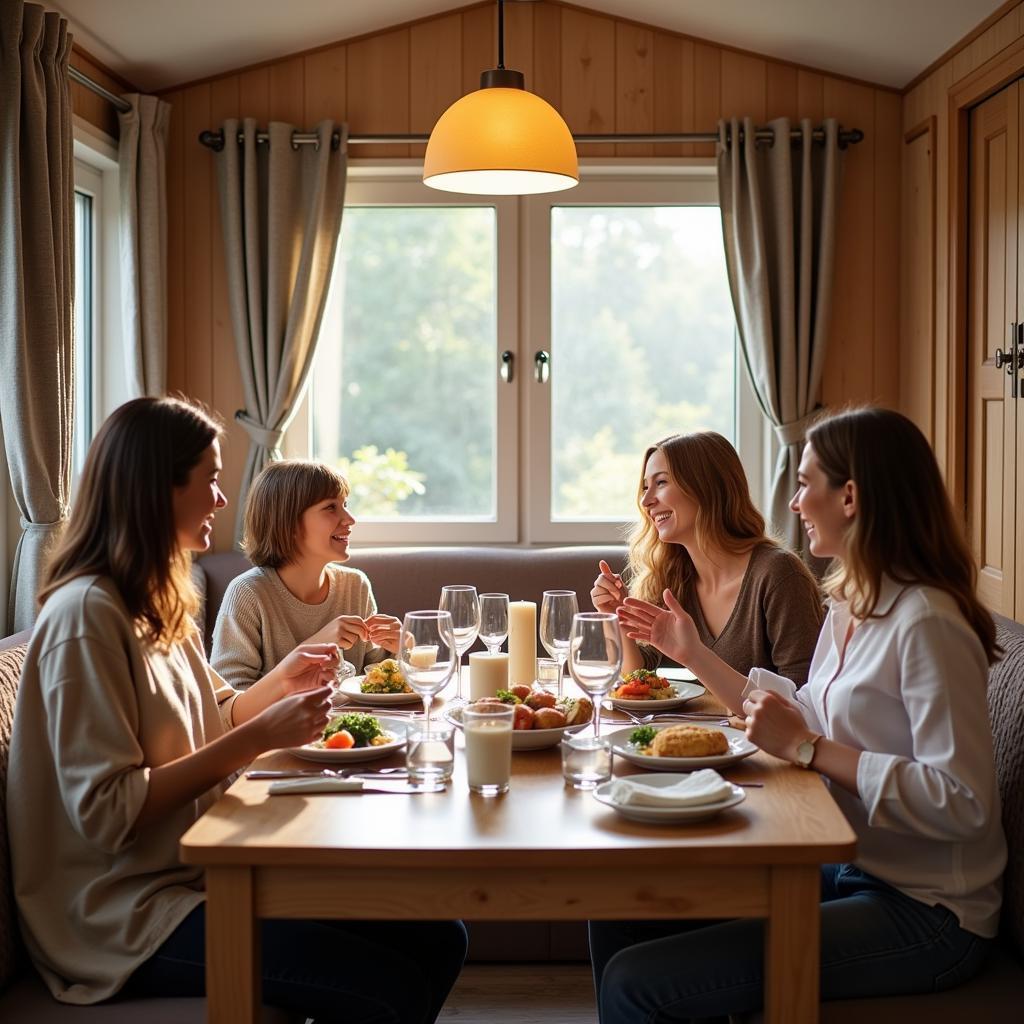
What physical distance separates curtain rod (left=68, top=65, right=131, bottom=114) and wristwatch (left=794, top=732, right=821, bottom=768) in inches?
106

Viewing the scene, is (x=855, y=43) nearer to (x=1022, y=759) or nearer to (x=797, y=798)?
(x=1022, y=759)

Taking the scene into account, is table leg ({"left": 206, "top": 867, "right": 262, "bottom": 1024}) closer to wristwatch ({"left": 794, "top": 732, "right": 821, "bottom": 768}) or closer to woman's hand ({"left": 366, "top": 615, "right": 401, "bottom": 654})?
wristwatch ({"left": 794, "top": 732, "right": 821, "bottom": 768})

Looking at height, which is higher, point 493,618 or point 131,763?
point 493,618

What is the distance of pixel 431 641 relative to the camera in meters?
1.88

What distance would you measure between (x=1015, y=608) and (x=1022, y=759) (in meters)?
1.57

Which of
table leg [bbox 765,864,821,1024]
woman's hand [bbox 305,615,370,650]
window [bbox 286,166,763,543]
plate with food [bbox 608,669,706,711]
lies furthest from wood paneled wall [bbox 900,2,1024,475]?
table leg [bbox 765,864,821,1024]

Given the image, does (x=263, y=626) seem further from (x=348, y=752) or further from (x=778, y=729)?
(x=778, y=729)

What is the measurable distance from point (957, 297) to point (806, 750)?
2.45 metres

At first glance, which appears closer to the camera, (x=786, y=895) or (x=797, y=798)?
(x=786, y=895)

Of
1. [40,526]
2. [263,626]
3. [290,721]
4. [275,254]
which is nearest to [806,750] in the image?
[290,721]

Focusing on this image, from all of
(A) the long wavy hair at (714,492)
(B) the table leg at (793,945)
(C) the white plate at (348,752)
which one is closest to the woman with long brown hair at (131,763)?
(C) the white plate at (348,752)

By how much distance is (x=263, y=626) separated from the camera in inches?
111

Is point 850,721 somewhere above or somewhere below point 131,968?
above

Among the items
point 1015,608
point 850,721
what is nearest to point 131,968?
point 850,721
